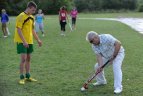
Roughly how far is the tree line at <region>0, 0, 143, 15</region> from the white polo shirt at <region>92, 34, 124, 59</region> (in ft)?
200

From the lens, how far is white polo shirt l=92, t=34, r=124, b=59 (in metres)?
7.98

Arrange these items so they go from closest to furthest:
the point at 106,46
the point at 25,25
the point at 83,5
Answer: the point at 106,46, the point at 25,25, the point at 83,5

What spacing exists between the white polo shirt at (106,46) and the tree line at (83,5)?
200ft

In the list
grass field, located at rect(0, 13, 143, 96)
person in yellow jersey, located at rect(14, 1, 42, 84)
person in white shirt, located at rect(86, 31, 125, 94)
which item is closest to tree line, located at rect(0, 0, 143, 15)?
grass field, located at rect(0, 13, 143, 96)

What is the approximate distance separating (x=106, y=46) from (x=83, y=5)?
72.4m

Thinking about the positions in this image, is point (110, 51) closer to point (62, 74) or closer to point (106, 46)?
point (106, 46)

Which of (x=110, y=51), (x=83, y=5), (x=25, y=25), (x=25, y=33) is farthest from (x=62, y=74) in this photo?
(x=83, y=5)

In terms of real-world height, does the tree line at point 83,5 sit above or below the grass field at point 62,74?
below

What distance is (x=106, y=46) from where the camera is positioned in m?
8.04

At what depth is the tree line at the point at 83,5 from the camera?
6919cm

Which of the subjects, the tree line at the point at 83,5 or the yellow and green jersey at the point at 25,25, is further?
the tree line at the point at 83,5

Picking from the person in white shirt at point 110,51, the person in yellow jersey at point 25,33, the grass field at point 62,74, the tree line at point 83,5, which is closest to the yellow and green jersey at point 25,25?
the person in yellow jersey at point 25,33

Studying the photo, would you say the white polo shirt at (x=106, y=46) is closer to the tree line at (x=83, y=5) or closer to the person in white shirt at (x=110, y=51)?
the person in white shirt at (x=110, y=51)

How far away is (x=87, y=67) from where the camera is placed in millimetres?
11445
